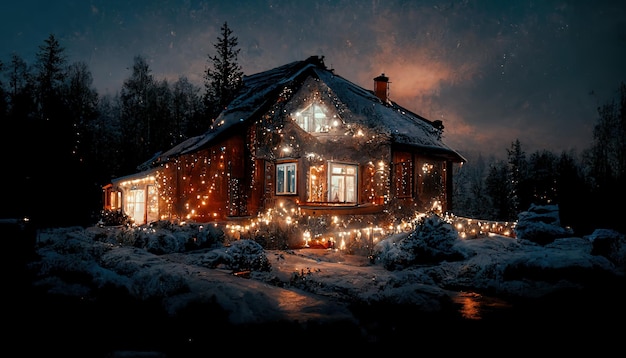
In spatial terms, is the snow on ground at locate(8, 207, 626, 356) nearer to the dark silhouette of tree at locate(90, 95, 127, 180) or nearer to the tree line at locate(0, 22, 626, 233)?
the tree line at locate(0, 22, 626, 233)

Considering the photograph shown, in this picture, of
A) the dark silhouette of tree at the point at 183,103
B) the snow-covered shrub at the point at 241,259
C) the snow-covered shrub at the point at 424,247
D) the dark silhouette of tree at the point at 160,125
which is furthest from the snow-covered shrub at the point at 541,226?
the dark silhouette of tree at the point at 160,125

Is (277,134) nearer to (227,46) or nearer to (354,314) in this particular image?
(354,314)

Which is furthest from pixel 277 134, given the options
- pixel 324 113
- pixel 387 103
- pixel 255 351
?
pixel 255 351

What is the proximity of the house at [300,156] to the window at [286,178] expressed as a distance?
46 millimetres

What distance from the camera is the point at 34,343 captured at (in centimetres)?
392

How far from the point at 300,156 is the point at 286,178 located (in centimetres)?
139

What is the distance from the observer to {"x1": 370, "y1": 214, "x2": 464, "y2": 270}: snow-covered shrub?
9453mm

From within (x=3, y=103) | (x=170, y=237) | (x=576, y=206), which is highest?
(x=3, y=103)

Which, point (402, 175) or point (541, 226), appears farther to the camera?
point (402, 175)

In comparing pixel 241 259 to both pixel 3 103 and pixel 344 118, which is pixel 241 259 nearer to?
pixel 344 118

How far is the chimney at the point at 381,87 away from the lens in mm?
20953

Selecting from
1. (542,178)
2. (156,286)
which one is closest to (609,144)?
(542,178)

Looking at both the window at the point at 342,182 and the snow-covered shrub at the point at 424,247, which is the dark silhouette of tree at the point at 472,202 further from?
the snow-covered shrub at the point at 424,247

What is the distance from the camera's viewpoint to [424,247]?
9.78 meters
